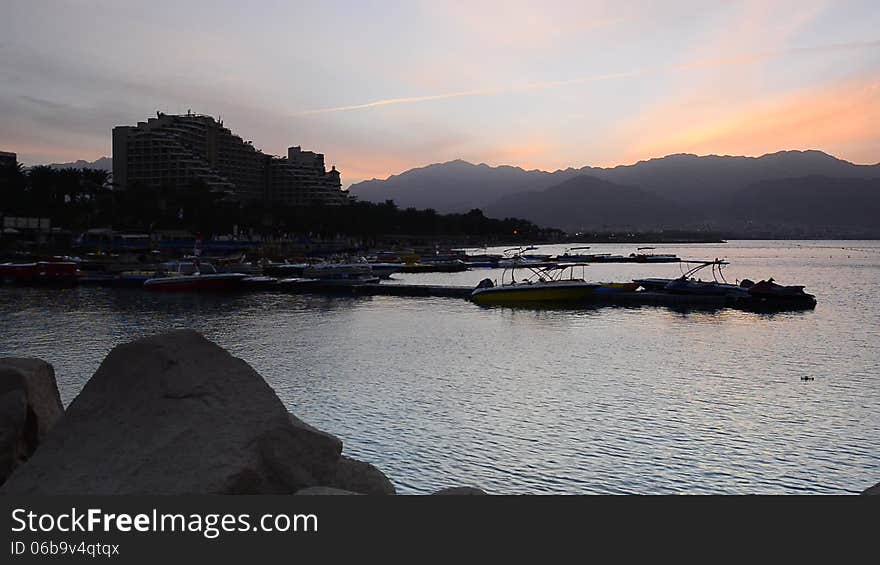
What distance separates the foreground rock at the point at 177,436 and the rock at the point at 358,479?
0.54 metres

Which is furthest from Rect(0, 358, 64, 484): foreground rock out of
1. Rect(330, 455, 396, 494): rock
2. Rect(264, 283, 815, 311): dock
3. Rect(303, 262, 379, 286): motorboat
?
Rect(303, 262, 379, 286): motorboat

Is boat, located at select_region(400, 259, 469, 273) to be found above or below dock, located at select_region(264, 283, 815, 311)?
above

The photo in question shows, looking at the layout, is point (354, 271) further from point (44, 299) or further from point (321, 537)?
point (321, 537)

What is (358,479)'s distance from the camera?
8.71 metres

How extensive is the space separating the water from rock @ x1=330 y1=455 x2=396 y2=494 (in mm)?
5303

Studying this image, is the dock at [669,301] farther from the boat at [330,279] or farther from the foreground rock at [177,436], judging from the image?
the foreground rock at [177,436]

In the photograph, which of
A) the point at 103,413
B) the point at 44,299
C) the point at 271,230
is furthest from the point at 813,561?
the point at 271,230

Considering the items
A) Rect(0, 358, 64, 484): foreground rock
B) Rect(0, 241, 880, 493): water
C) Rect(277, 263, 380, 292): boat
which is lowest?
Rect(0, 241, 880, 493): water

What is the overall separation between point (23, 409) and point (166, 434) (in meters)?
2.44

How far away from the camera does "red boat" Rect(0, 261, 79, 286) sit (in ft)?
248

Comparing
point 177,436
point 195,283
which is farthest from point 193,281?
point 177,436

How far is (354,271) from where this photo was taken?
80.6 m

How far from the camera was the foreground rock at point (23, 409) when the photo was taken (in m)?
7.88

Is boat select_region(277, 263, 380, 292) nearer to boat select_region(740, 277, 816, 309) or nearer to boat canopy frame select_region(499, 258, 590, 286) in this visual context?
boat canopy frame select_region(499, 258, 590, 286)
